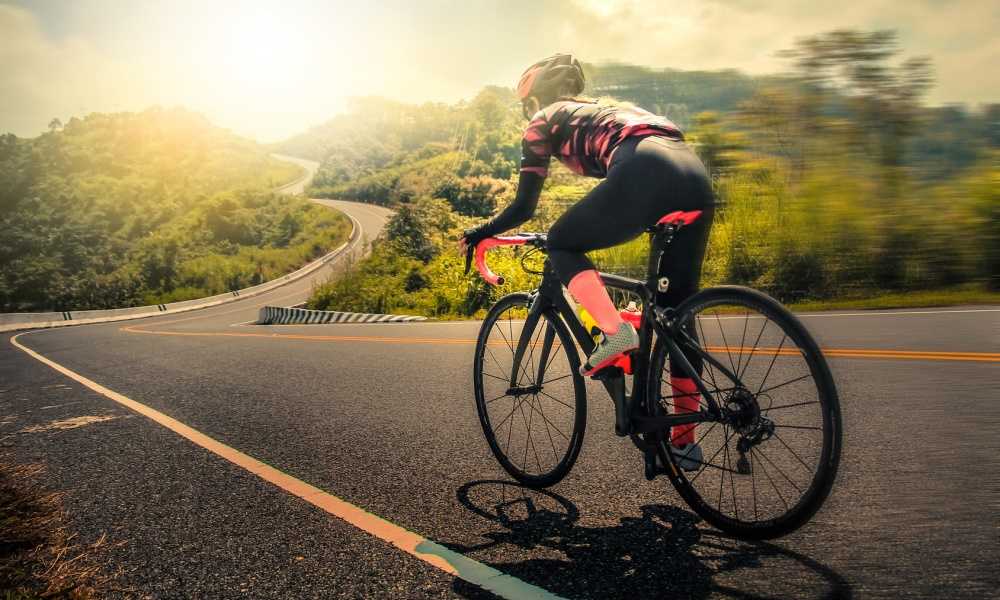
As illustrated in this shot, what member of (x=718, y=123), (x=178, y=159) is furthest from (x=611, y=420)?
(x=178, y=159)

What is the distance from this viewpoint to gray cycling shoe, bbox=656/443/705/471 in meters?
2.79

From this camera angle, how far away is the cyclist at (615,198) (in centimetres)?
276

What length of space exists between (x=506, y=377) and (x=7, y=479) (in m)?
2.84

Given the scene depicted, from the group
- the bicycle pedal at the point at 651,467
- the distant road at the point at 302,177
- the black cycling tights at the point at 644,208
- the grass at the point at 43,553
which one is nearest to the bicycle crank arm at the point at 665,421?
the bicycle pedal at the point at 651,467

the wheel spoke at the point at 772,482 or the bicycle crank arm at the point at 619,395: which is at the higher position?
the bicycle crank arm at the point at 619,395

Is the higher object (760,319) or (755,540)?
(760,319)

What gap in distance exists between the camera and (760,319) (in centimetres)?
251

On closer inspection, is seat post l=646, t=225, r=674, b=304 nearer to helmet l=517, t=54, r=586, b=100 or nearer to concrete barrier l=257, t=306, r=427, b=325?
helmet l=517, t=54, r=586, b=100

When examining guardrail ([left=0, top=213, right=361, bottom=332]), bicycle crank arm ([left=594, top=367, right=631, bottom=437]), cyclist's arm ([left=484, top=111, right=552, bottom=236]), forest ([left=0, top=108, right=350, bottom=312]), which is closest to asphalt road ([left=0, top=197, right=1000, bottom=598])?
bicycle crank arm ([left=594, top=367, right=631, bottom=437])

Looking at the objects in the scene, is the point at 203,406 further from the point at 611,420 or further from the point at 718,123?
the point at 718,123

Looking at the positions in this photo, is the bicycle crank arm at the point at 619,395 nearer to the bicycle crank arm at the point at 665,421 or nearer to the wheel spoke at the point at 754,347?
the bicycle crank arm at the point at 665,421

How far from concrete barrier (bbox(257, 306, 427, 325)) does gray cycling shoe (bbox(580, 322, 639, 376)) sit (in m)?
14.6

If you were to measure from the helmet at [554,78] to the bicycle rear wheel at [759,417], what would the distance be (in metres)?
1.27

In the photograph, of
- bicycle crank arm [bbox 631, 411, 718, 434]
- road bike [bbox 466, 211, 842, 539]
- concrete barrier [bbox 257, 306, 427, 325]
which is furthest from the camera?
concrete barrier [bbox 257, 306, 427, 325]
